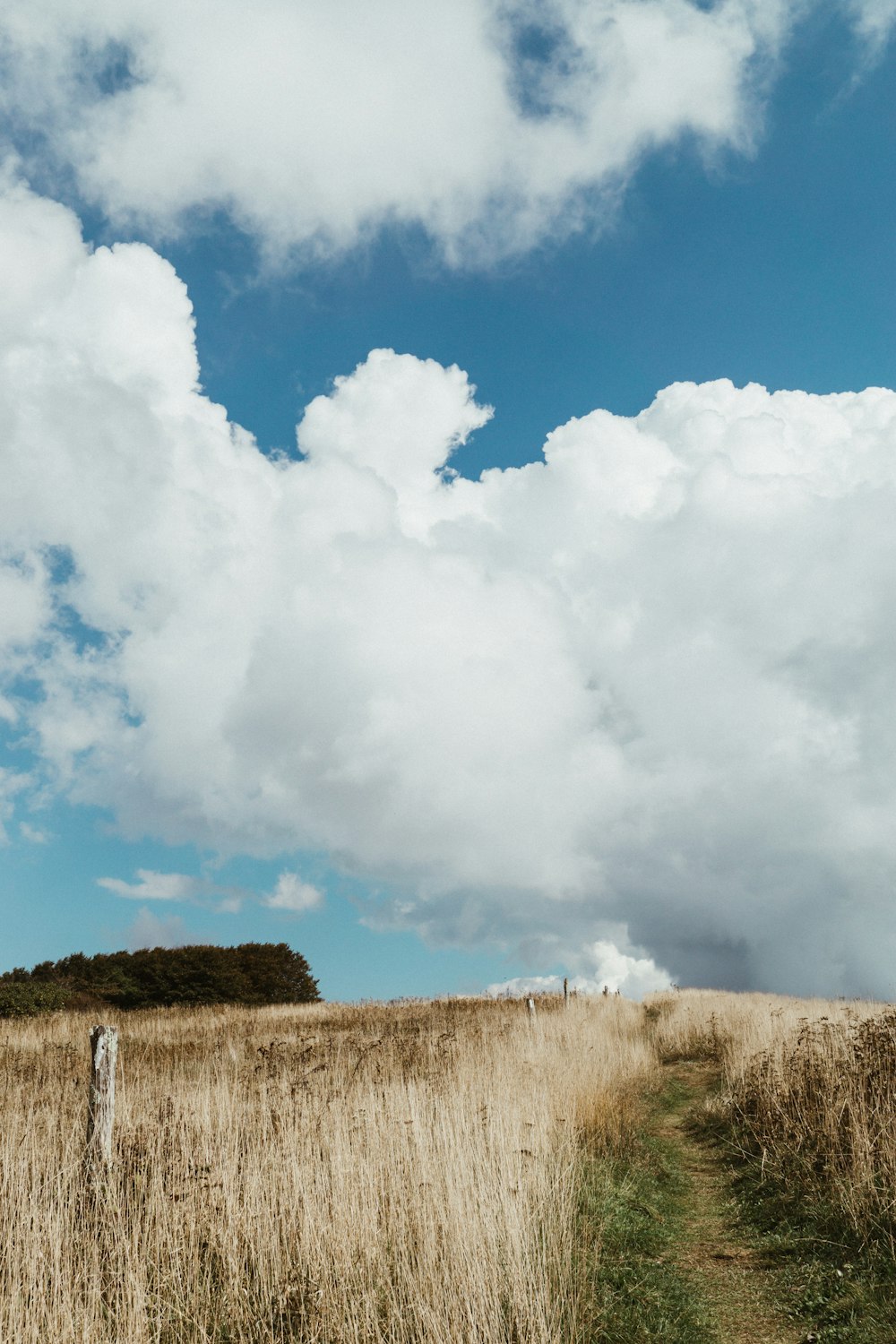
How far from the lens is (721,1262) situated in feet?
21.3

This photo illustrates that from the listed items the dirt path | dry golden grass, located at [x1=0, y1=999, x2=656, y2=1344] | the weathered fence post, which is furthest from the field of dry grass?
the dirt path

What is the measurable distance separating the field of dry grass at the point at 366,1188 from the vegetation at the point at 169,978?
83.0 feet

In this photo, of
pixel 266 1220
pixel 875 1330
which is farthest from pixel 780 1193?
pixel 266 1220

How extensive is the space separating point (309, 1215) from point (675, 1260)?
3268 millimetres

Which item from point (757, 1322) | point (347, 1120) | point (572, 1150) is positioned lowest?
point (757, 1322)

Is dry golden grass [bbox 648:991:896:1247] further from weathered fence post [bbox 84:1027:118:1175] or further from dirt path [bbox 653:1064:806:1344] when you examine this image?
weathered fence post [bbox 84:1027:118:1175]

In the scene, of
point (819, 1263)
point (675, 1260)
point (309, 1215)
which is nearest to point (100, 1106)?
point (309, 1215)

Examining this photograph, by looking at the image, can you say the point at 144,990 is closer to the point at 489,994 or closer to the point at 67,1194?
the point at 489,994

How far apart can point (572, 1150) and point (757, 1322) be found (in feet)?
7.27

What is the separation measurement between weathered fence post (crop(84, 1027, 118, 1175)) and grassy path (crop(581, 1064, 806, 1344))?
414 centimetres

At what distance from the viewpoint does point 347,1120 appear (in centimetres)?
713

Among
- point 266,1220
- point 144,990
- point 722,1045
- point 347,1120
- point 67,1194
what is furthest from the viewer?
point 144,990

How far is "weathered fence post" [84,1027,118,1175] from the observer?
6.90m

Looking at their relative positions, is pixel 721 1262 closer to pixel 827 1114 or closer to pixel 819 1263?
pixel 819 1263
